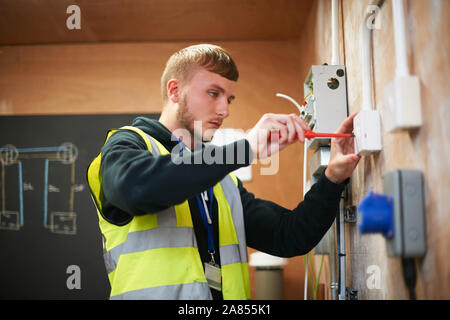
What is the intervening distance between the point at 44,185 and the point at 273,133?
2094 millimetres

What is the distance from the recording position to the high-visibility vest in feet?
3.34

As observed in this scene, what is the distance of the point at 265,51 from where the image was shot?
9.00 ft

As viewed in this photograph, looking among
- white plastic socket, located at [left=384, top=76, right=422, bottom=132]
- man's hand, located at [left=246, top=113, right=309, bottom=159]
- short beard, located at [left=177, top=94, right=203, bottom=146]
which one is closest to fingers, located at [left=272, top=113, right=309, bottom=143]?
man's hand, located at [left=246, top=113, right=309, bottom=159]

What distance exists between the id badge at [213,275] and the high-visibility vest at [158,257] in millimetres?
17

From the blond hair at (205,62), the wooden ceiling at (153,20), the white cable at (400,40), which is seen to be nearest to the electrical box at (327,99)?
the blond hair at (205,62)

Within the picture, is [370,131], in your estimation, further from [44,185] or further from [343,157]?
[44,185]

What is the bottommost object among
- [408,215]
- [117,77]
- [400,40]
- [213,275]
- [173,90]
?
[213,275]

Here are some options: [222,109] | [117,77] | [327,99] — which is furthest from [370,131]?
[117,77]

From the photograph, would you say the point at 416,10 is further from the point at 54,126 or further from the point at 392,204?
the point at 54,126

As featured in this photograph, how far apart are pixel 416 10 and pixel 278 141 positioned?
1.29 feet

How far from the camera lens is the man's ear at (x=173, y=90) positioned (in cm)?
139

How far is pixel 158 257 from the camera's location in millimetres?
1039

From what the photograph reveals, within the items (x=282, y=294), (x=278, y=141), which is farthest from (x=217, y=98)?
(x=282, y=294)
